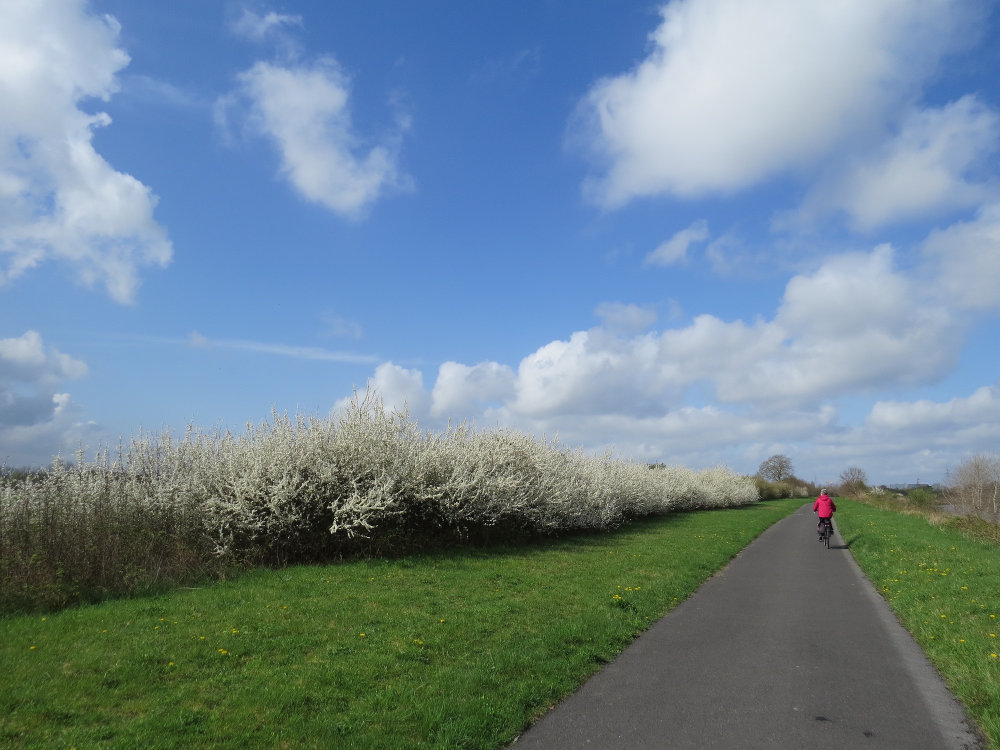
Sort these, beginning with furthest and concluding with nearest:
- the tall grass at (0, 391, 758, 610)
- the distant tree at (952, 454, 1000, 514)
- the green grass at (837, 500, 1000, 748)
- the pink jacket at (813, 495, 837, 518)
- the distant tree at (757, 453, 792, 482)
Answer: the distant tree at (757, 453, 792, 482) < the distant tree at (952, 454, 1000, 514) < the pink jacket at (813, 495, 837, 518) < the tall grass at (0, 391, 758, 610) < the green grass at (837, 500, 1000, 748)

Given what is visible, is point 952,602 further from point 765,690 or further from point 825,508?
point 825,508

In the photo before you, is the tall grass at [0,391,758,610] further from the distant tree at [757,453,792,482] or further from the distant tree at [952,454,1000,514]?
the distant tree at [757,453,792,482]

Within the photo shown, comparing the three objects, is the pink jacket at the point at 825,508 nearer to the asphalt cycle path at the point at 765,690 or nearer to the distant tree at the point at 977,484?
the asphalt cycle path at the point at 765,690

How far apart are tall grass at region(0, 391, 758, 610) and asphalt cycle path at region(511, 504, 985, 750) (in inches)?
317

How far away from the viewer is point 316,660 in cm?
711

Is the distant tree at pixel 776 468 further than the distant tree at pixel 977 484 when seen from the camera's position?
Yes

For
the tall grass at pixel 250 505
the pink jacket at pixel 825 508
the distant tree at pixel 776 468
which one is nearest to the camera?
the tall grass at pixel 250 505

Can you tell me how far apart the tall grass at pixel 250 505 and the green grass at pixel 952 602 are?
1044cm

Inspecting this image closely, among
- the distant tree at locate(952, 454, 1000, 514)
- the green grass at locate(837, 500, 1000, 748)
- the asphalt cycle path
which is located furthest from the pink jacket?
the distant tree at locate(952, 454, 1000, 514)

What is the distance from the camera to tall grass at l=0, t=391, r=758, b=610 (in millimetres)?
10492

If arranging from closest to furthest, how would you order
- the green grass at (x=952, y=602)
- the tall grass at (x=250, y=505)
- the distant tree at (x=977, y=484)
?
the green grass at (x=952, y=602), the tall grass at (x=250, y=505), the distant tree at (x=977, y=484)

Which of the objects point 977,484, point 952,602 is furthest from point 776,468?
point 952,602

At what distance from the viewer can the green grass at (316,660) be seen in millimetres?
5250

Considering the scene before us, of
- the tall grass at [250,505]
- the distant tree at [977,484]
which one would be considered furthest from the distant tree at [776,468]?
the tall grass at [250,505]
